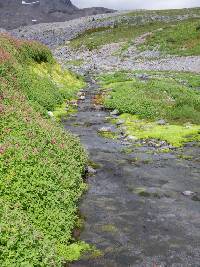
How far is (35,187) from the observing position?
15.5 metres

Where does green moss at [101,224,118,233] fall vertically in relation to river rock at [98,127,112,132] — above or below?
above

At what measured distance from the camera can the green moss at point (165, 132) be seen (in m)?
27.9

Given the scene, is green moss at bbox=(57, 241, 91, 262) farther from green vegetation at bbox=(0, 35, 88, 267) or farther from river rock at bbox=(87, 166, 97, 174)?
river rock at bbox=(87, 166, 97, 174)

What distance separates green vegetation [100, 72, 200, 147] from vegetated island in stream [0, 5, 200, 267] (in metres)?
0.08

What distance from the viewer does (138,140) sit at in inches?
1110

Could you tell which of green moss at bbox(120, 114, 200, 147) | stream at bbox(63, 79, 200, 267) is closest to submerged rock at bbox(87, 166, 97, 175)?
stream at bbox(63, 79, 200, 267)

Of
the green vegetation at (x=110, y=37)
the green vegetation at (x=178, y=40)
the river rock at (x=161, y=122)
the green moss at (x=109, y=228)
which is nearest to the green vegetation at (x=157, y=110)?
the river rock at (x=161, y=122)

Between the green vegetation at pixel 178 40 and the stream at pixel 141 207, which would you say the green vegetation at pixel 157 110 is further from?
the green vegetation at pixel 178 40

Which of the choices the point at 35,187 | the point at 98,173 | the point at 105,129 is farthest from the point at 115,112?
the point at 35,187

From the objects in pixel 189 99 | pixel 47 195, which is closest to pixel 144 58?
pixel 189 99

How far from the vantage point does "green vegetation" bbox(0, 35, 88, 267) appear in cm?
1247

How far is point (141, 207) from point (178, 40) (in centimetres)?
8397

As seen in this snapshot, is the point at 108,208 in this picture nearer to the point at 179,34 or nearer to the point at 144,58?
the point at 144,58

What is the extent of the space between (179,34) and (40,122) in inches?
3357
